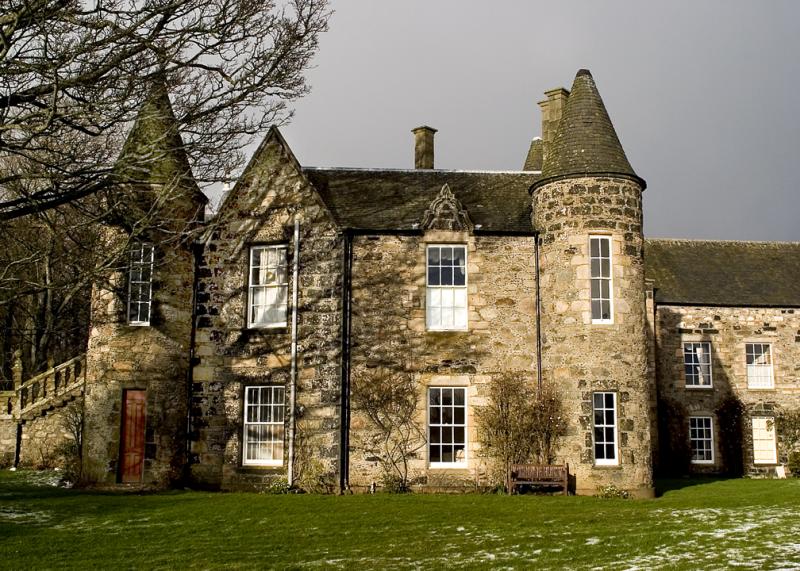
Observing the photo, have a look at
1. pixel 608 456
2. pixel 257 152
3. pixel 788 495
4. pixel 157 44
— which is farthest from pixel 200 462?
pixel 788 495

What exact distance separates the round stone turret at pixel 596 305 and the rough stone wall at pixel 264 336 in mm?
5329

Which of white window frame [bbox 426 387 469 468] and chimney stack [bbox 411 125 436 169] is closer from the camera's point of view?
white window frame [bbox 426 387 469 468]

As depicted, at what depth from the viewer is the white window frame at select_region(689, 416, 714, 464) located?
29.6 m

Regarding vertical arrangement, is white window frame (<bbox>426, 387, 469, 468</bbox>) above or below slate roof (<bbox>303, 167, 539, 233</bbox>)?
below

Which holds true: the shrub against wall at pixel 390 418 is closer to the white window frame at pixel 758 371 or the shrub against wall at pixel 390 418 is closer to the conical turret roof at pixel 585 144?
the conical turret roof at pixel 585 144

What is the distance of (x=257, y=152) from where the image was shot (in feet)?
69.8

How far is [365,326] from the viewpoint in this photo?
20.4 m

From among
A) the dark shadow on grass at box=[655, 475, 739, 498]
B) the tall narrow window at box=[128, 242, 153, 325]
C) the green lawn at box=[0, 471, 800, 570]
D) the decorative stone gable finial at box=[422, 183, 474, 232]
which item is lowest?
the dark shadow on grass at box=[655, 475, 739, 498]

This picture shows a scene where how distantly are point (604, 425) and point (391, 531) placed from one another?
309 inches

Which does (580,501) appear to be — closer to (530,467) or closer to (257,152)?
(530,467)

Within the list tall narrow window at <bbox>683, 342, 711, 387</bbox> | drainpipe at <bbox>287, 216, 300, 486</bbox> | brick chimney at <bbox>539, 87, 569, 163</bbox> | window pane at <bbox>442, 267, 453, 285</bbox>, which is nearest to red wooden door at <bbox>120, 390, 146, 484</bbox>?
drainpipe at <bbox>287, 216, 300, 486</bbox>

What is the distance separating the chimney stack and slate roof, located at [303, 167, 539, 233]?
2.57 m

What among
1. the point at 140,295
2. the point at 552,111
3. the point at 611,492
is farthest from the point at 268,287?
the point at 552,111

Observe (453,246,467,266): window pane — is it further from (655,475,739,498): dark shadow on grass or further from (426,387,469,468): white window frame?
(655,475,739,498): dark shadow on grass
